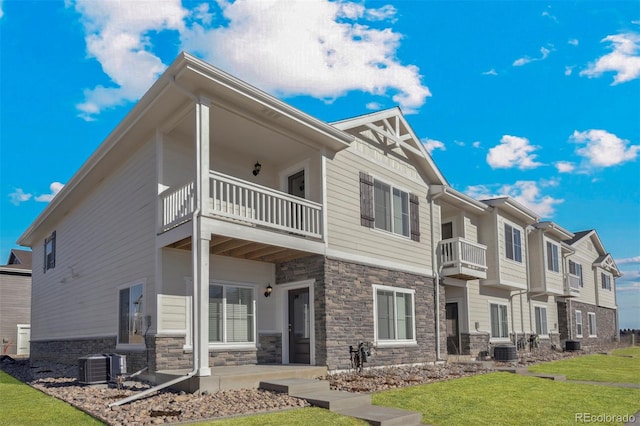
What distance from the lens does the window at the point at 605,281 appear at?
36.0m

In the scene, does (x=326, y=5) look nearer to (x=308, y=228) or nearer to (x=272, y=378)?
(x=308, y=228)

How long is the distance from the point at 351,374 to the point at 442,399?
313 centimetres

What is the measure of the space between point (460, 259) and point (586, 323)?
18.5 metres

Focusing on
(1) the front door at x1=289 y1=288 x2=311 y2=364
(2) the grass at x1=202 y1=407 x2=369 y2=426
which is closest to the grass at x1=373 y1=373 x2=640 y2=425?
(2) the grass at x1=202 y1=407 x2=369 y2=426

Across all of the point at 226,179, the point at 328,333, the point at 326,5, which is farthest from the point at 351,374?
the point at 326,5

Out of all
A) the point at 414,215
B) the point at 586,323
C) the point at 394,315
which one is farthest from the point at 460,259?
the point at 586,323

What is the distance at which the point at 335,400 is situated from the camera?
8531 mm

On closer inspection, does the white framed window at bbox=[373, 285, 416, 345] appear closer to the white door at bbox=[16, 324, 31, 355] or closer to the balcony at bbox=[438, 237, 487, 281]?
the balcony at bbox=[438, 237, 487, 281]

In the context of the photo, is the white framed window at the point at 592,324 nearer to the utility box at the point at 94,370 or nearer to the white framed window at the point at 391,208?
the white framed window at the point at 391,208

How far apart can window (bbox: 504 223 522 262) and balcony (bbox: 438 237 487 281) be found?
2.93 m

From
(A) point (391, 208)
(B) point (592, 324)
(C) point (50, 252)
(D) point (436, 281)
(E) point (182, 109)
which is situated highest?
(E) point (182, 109)

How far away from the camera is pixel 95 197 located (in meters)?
15.7

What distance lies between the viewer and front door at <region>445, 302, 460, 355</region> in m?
19.2

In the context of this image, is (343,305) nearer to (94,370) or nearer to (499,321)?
(94,370)
